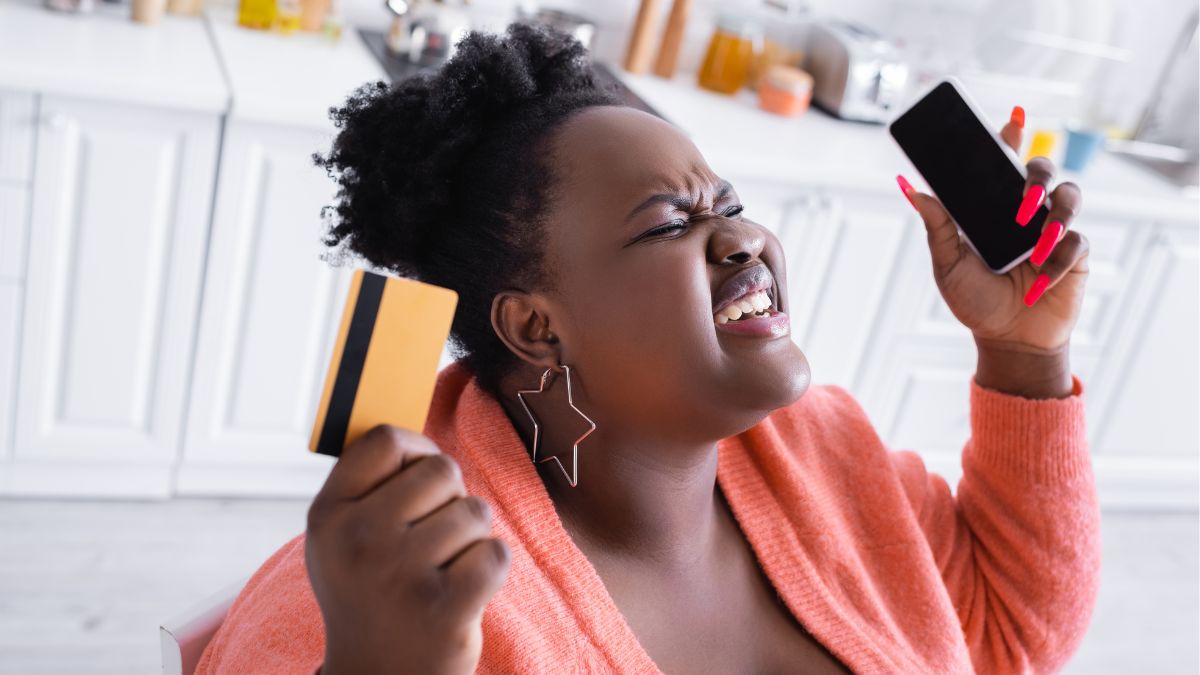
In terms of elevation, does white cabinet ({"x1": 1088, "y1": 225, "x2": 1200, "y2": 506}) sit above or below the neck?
below

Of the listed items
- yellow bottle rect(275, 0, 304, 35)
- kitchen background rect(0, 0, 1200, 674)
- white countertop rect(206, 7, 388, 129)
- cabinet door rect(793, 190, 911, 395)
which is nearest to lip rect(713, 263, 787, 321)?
kitchen background rect(0, 0, 1200, 674)

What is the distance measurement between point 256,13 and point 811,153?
45.9 inches

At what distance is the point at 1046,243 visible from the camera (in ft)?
3.94

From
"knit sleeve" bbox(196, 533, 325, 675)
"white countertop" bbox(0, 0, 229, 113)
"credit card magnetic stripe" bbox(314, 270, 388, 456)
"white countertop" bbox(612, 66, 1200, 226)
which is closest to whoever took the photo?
"credit card magnetic stripe" bbox(314, 270, 388, 456)

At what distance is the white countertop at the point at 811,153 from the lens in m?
2.39

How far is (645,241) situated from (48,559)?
5.34ft

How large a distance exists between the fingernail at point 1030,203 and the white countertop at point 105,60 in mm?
1354

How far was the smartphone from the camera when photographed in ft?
4.05

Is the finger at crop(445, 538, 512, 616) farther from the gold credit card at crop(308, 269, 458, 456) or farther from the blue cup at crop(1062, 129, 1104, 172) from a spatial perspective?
the blue cup at crop(1062, 129, 1104, 172)

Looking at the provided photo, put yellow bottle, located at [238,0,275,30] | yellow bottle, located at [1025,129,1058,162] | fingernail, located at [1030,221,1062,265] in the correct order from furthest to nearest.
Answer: yellow bottle, located at [1025,129,1058,162] < yellow bottle, located at [238,0,275,30] < fingernail, located at [1030,221,1062,265]

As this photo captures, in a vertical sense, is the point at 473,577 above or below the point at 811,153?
above

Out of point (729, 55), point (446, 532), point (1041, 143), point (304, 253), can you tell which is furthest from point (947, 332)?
point (446, 532)

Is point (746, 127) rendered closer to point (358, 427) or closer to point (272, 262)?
point (272, 262)

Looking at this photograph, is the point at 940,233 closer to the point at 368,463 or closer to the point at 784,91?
the point at 368,463
